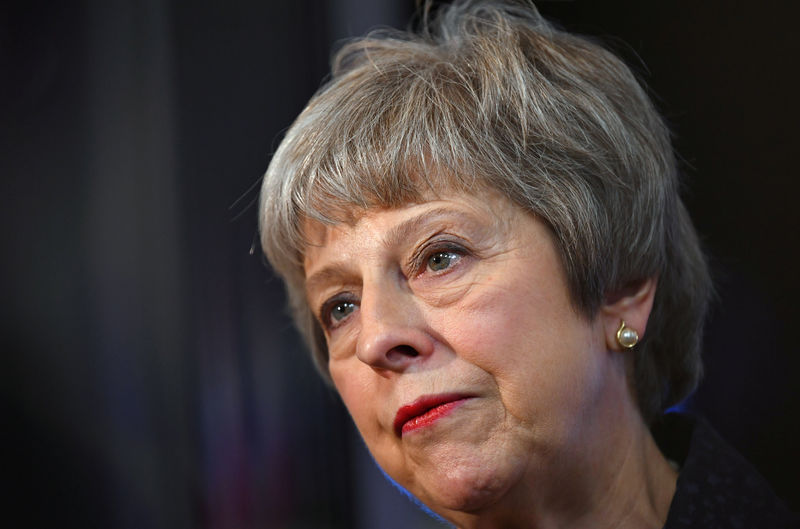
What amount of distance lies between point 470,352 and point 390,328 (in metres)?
0.13

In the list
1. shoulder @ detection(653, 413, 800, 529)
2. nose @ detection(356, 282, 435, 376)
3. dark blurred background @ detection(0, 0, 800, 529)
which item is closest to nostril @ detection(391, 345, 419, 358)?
nose @ detection(356, 282, 435, 376)

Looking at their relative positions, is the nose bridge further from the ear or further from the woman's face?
the ear

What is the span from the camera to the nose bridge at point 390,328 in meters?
1.33

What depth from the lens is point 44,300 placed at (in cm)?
167

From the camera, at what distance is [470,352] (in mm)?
1321

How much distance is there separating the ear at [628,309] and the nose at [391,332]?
35 centimetres

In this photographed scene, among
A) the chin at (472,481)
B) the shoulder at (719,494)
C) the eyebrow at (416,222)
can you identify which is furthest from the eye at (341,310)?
the shoulder at (719,494)

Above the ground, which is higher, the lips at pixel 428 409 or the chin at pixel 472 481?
the lips at pixel 428 409

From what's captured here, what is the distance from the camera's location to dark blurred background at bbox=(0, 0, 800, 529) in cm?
167

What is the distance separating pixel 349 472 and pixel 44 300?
1082 mm

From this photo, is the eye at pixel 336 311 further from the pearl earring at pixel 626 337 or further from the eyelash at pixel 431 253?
the pearl earring at pixel 626 337

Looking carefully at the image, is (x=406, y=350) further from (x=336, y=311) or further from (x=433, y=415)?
(x=336, y=311)

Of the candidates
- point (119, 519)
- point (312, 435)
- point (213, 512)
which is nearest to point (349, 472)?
point (312, 435)

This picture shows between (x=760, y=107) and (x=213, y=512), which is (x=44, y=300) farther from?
(x=760, y=107)
